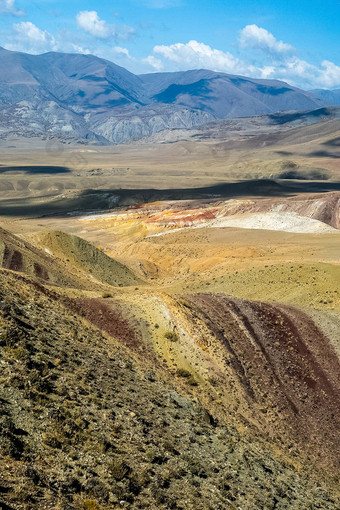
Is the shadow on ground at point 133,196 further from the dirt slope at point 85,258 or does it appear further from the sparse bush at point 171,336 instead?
the sparse bush at point 171,336

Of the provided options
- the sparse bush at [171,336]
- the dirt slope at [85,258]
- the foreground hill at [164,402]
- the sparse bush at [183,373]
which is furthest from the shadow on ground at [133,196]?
the sparse bush at [183,373]

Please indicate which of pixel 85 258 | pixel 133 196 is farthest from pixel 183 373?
pixel 133 196

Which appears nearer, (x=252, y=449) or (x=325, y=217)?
(x=252, y=449)

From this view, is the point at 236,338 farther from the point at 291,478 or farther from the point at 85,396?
the point at 85,396

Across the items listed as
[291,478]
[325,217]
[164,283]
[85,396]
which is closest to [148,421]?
[85,396]

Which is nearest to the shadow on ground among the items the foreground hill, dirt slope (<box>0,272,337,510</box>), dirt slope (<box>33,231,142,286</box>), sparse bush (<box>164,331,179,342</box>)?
dirt slope (<box>33,231,142,286</box>)

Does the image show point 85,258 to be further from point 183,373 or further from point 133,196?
point 133,196

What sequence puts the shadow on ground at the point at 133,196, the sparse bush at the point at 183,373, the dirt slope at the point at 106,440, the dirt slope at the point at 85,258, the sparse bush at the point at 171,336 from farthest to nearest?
the shadow on ground at the point at 133,196
the dirt slope at the point at 85,258
the sparse bush at the point at 171,336
the sparse bush at the point at 183,373
the dirt slope at the point at 106,440

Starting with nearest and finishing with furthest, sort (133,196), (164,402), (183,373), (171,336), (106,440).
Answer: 1. (106,440)
2. (164,402)
3. (183,373)
4. (171,336)
5. (133,196)

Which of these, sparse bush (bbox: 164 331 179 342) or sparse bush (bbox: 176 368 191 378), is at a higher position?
sparse bush (bbox: 164 331 179 342)

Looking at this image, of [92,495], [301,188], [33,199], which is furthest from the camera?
[301,188]

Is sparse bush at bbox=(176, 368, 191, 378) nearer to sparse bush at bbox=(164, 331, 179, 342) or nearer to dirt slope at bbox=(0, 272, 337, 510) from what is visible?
dirt slope at bbox=(0, 272, 337, 510)
